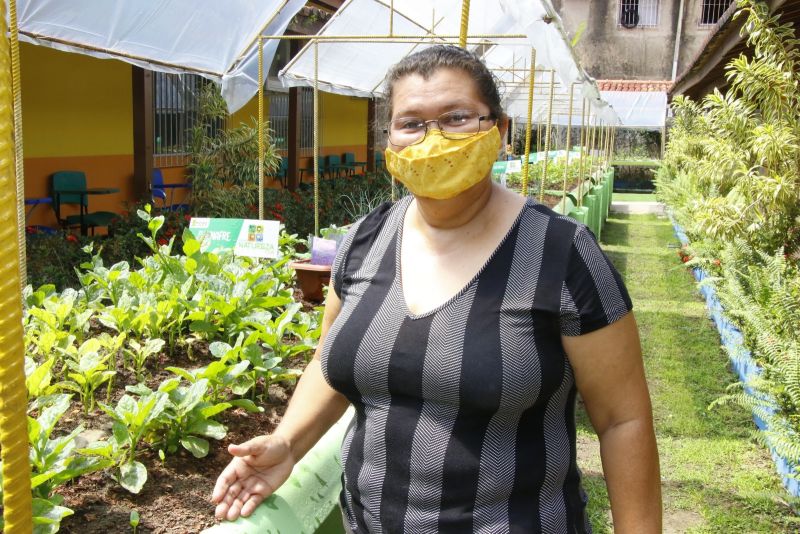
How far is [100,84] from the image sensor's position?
380 inches

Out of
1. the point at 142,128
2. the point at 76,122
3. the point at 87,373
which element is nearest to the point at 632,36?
the point at 142,128

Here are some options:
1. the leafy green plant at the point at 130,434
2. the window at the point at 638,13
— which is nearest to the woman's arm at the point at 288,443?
the leafy green plant at the point at 130,434

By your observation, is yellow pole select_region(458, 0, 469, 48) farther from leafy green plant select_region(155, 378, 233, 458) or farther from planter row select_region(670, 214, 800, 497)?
planter row select_region(670, 214, 800, 497)

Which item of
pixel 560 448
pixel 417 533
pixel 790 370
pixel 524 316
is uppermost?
pixel 524 316

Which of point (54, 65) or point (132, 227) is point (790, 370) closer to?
point (132, 227)

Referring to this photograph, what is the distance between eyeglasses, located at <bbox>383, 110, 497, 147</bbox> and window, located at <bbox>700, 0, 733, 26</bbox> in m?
32.9

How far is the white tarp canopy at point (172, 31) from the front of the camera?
594 centimetres

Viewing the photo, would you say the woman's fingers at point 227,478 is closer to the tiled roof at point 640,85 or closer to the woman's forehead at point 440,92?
the woman's forehead at point 440,92

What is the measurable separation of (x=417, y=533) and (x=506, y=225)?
2.05 feet

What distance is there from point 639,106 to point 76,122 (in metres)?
25.6

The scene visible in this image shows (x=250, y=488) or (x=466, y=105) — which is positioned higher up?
(x=466, y=105)

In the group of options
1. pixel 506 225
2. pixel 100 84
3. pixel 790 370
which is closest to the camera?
pixel 506 225

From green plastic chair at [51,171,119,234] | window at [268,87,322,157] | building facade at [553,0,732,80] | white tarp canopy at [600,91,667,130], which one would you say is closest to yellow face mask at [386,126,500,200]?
green plastic chair at [51,171,119,234]

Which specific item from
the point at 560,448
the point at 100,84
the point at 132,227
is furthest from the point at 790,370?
the point at 100,84
